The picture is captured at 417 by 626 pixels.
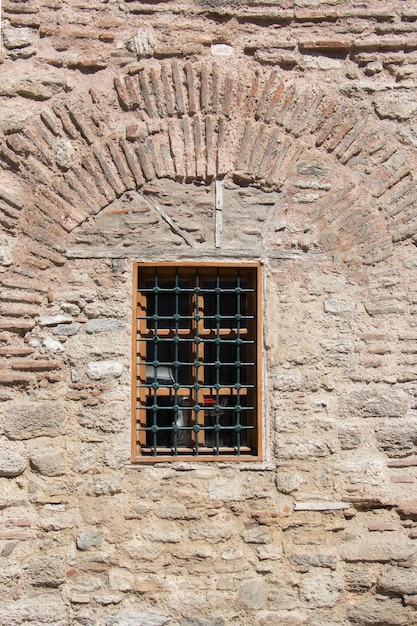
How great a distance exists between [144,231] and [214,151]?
59 centimetres

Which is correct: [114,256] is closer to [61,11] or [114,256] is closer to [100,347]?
[100,347]

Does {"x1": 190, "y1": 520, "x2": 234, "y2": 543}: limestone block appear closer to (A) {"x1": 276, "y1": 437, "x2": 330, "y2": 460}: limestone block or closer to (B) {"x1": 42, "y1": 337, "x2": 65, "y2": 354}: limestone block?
(A) {"x1": 276, "y1": 437, "x2": 330, "y2": 460}: limestone block

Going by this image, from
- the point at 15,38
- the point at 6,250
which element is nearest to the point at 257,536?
the point at 6,250

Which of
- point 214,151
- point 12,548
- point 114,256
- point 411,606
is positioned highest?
point 214,151

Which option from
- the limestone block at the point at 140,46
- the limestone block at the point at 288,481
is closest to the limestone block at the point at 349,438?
the limestone block at the point at 288,481

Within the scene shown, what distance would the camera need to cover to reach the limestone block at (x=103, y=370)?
3.55 metres

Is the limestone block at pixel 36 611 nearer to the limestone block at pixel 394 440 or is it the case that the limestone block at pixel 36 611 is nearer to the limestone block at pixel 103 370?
the limestone block at pixel 103 370

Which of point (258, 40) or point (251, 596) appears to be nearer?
point (251, 596)

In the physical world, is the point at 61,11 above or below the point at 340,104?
above

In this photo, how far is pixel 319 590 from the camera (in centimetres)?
349

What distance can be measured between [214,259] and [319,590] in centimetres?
185

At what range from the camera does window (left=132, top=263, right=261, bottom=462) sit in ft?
12.0

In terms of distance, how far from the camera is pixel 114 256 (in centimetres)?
361

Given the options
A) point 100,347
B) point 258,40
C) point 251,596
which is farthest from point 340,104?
point 251,596
